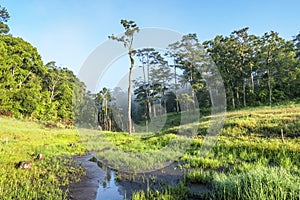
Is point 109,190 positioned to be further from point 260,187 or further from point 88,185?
point 260,187

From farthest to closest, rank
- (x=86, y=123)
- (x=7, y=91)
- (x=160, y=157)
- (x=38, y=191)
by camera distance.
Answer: (x=86, y=123) < (x=7, y=91) < (x=160, y=157) < (x=38, y=191)

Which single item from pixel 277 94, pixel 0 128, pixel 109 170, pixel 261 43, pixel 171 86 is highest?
pixel 261 43

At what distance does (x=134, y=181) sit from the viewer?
23.5ft

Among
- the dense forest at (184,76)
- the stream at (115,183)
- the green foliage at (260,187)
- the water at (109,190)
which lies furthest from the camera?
the dense forest at (184,76)

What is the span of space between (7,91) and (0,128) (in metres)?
11.4

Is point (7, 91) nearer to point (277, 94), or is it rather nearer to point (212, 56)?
point (212, 56)

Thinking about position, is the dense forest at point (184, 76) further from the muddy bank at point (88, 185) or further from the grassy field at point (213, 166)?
the muddy bank at point (88, 185)

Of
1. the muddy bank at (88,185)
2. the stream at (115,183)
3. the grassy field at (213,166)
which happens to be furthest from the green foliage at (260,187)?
the muddy bank at (88,185)

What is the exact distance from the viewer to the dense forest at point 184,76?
1134 inches

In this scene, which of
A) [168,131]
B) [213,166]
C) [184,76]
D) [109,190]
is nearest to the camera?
[109,190]

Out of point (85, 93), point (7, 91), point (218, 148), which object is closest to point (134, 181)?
point (218, 148)

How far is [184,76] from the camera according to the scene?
36969 mm

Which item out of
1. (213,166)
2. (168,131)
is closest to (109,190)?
(213,166)

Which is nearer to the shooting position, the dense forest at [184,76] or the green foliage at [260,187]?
the green foliage at [260,187]
